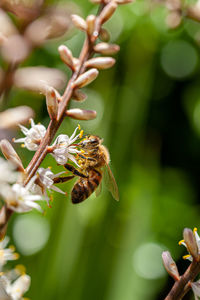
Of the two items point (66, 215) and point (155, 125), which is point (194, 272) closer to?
point (66, 215)

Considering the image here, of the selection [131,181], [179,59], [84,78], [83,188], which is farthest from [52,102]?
[179,59]

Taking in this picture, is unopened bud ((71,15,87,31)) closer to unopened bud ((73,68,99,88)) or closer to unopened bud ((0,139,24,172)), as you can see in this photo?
unopened bud ((73,68,99,88))

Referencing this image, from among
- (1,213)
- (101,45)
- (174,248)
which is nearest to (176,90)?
(174,248)

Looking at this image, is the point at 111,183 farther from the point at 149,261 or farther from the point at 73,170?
the point at 149,261

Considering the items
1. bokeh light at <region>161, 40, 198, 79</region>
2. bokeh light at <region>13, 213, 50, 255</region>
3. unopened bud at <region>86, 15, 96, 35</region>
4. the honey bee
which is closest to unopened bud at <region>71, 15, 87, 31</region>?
unopened bud at <region>86, 15, 96, 35</region>

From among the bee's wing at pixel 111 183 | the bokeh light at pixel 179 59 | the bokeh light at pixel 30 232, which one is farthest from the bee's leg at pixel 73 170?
the bokeh light at pixel 179 59
